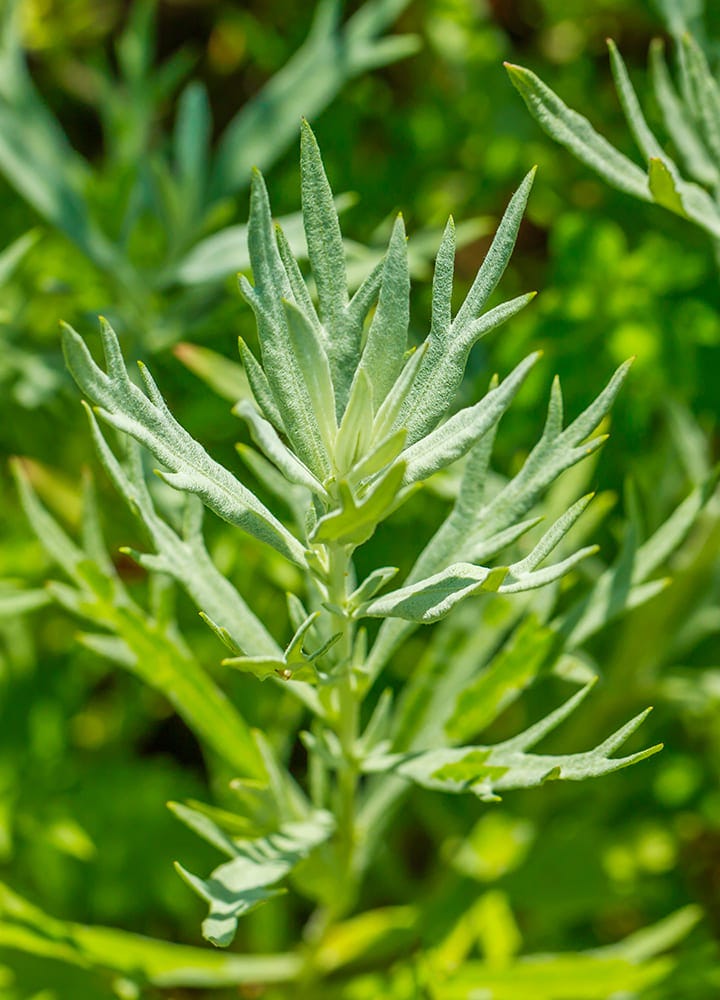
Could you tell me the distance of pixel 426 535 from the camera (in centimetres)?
144

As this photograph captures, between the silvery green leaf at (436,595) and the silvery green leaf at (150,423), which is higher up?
the silvery green leaf at (150,423)

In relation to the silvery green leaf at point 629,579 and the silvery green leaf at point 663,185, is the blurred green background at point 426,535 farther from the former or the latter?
the silvery green leaf at point 663,185

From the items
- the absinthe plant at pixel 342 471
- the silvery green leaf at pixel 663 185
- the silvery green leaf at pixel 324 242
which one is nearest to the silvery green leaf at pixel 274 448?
the absinthe plant at pixel 342 471

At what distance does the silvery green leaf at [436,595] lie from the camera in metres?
0.72

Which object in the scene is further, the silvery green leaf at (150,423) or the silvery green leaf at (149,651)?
the silvery green leaf at (149,651)

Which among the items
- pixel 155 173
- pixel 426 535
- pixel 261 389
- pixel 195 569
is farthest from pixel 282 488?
pixel 155 173

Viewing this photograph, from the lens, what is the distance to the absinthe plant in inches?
28.3

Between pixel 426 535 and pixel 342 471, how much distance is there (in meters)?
0.66

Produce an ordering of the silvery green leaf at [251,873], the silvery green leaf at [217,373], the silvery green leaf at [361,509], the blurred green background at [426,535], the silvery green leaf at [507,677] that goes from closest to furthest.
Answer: the silvery green leaf at [361,509] → the silvery green leaf at [251,873] → the silvery green leaf at [507,677] → the silvery green leaf at [217,373] → the blurred green background at [426,535]

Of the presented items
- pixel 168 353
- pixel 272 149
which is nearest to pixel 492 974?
pixel 168 353

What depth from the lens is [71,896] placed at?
56.8 inches

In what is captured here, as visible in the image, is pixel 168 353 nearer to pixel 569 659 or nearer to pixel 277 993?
pixel 569 659

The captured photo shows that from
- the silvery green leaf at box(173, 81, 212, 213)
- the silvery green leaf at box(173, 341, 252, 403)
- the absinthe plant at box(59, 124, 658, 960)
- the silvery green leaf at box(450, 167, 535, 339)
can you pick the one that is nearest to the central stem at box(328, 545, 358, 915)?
the absinthe plant at box(59, 124, 658, 960)

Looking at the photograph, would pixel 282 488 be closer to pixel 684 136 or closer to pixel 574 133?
pixel 574 133
